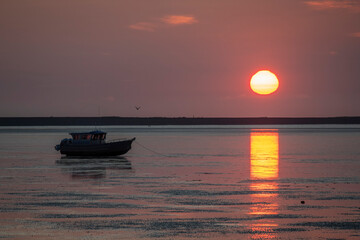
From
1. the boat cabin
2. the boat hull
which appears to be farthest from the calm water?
the boat cabin

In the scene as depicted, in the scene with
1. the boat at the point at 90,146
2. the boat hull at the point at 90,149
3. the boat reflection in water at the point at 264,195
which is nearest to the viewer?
the boat reflection in water at the point at 264,195

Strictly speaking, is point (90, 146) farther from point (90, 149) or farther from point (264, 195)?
point (264, 195)

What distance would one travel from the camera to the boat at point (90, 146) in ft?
233

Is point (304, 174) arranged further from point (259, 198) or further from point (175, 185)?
point (259, 198)

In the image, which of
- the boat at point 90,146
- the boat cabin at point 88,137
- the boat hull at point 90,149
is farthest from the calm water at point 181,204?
the boat cabin at point 88,137

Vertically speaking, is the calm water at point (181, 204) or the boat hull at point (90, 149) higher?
the boat hull at point (90, 149)

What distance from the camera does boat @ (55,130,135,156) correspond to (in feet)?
233

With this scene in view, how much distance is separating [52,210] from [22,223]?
10.8ft

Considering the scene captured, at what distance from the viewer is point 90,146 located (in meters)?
70.8

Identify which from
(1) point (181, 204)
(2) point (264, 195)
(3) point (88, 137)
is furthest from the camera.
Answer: (3) point (88, 137)

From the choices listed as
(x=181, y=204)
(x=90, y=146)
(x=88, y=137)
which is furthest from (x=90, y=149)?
(x=181, y=204)

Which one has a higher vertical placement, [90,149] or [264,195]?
[90,149]

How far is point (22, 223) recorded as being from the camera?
25.4 metres

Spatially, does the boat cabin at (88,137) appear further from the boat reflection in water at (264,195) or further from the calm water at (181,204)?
the boat reflection in water at (264,195)
